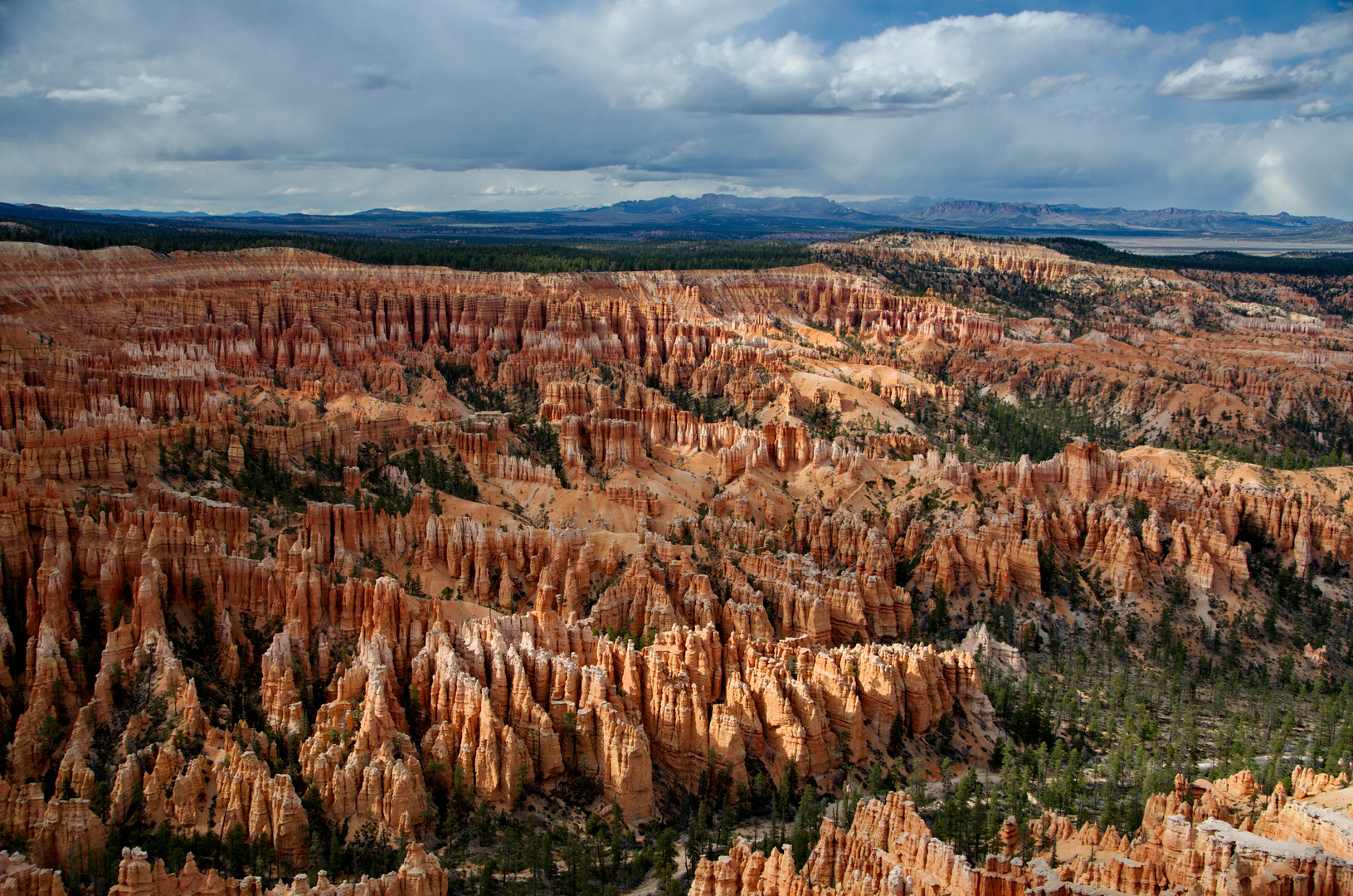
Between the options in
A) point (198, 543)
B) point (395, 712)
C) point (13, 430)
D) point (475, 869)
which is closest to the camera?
point (475, 869)

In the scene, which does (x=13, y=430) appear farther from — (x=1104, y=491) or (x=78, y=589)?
(x=1104, y=491)

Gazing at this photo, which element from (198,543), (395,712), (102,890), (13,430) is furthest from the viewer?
(13,430)

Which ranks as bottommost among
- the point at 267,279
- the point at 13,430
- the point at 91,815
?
the point at 91,815

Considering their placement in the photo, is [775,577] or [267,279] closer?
[775,577]

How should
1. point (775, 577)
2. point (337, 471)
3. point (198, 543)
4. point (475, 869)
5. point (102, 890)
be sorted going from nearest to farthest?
1. point (102, 890)
2. point (475, 869)
3. point (198, 543)
4. point (775, 577)
5. point (337, 471)

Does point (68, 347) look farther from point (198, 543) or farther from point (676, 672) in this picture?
point (676, 672)

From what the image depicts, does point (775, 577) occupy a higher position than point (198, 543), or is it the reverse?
point (198, 543)

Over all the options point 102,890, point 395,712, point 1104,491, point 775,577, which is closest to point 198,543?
point 395,712

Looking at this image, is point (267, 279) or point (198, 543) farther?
point (267, 279)

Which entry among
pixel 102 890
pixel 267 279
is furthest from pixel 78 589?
pixel 267 279
